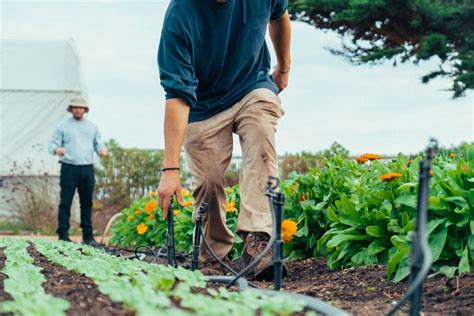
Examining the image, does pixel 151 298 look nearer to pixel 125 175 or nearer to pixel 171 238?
pixel 171 238

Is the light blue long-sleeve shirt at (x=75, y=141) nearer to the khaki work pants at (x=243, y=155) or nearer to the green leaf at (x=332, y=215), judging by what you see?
the khaki work pants at (x=243, y=155)

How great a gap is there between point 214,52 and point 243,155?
23.4 inches

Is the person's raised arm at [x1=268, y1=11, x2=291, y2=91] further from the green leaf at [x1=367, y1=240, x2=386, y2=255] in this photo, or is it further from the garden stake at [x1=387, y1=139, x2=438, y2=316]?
the garden stake at [x1=387, y1=139, x2=438, y2=316]

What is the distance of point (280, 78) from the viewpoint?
479cm

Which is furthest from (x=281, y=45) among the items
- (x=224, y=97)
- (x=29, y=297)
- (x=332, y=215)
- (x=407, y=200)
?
(x=29, y=297)

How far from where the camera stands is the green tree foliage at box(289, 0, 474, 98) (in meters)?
13.7

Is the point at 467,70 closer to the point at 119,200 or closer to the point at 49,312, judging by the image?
the point at 119,200

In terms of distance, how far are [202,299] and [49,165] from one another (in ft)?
46.2

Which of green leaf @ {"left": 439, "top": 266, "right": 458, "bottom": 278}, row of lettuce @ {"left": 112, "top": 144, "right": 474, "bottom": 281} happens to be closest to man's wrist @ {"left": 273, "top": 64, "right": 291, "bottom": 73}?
row of lettuce @ {"left": 112, "top": 144, "right": 474, "bottom": 281}

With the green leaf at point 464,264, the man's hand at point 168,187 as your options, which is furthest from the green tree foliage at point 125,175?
the green leaf at point 464,264

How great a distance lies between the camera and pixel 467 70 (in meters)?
13.9

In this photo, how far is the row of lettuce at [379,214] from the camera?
3.68 metres

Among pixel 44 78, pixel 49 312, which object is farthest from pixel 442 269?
pixel 44 78

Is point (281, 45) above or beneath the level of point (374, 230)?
above
